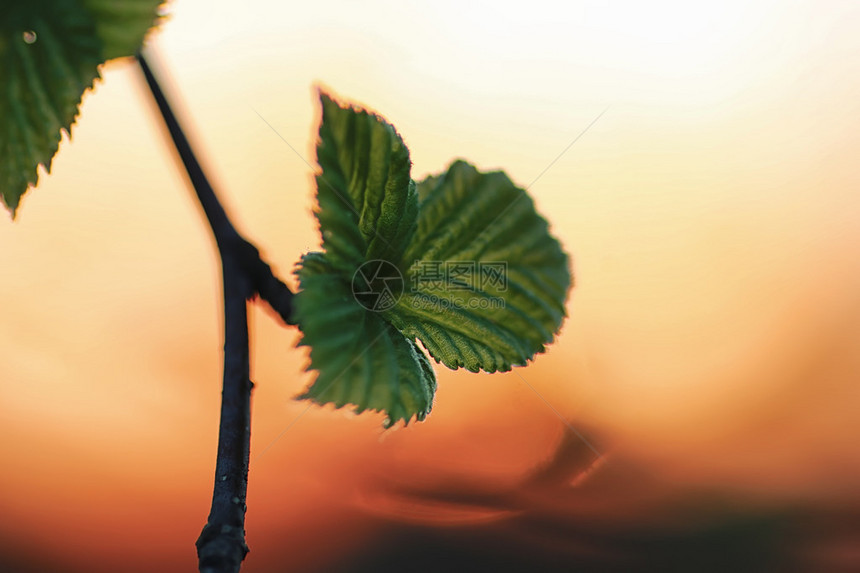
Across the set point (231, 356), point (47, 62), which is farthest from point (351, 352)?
point (47, 62)

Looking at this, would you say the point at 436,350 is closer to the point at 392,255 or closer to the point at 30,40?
the point at 392,255

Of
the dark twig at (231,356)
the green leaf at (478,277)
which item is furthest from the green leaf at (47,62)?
the green leaf at (478,277)

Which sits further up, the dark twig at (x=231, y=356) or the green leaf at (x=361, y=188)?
the green leaf at (x=361, y=188)

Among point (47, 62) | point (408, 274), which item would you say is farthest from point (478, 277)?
point (47, 62)

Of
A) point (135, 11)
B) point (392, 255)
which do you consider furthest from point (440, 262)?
point (135, 11)

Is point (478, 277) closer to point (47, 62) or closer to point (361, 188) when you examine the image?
point (361, 188)

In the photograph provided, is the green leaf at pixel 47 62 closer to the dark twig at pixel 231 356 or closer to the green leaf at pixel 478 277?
the dark twig at pixel 231 356
